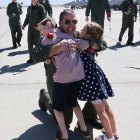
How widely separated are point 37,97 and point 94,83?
2.46 meters

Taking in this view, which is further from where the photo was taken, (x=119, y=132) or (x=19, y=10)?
(x=19, y=10)

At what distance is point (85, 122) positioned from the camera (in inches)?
203

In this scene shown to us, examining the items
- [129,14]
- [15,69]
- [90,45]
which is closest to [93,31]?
[90,45]

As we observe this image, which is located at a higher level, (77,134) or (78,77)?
(78,77)

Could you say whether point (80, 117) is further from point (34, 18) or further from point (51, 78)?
point (34, 18)

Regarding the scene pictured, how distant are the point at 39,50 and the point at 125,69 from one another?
190 inches

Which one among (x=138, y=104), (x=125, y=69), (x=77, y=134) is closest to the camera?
(x=77, y=134)

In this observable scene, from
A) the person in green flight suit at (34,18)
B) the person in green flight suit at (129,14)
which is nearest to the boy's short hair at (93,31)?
the person in green flight suit at (34,18)

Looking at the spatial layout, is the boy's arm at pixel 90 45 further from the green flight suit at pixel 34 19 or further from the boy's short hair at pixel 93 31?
the green flight suit at pixel 34 19

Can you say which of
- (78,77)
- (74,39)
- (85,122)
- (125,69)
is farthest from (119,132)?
(125,69)

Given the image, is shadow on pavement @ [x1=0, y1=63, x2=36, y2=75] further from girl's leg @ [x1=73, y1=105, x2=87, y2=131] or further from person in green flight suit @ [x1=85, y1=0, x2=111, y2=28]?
girl's leg @ [x1=73, y1=105, x2=87, y2=131]

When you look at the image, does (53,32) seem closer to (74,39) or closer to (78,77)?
(74,39)

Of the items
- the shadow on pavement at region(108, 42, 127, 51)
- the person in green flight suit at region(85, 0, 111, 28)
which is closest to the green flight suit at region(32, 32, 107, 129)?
the person in green flight suit at region(85, 0, 111, 28)

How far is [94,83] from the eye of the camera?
436 cm
